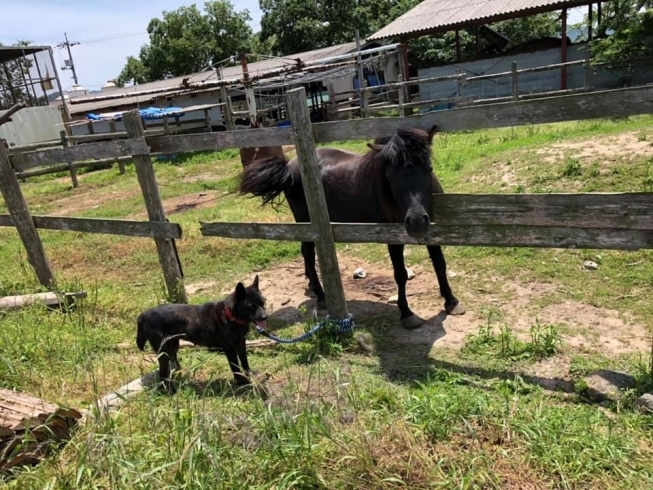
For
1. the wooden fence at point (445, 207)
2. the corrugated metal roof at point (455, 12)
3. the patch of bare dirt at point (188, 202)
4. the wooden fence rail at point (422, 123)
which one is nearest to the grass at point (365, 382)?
the wooden fence at point (445, 207)

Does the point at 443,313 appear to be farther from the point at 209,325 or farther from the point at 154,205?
the point at 154,205

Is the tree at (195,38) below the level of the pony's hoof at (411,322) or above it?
above

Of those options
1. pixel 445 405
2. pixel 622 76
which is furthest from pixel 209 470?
pixel 622 76

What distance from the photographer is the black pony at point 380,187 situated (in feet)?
13.1

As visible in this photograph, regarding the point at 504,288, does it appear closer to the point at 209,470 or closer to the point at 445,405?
the point at 445,405

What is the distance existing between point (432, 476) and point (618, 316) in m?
2.90

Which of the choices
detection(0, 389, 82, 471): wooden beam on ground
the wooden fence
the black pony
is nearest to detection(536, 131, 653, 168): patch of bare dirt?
the black pony

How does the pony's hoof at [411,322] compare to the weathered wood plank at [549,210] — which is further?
the pony's hoof at [411,322]

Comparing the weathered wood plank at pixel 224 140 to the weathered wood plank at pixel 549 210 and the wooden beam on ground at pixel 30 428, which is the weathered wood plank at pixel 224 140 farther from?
the wooden beam on ground at pixel 30 428

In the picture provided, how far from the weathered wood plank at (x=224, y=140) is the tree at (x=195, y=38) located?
42.3m

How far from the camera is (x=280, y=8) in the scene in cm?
4047

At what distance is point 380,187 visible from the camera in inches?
182

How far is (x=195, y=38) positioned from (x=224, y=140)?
146 feet

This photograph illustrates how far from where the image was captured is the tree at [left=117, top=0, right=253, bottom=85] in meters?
44.8
